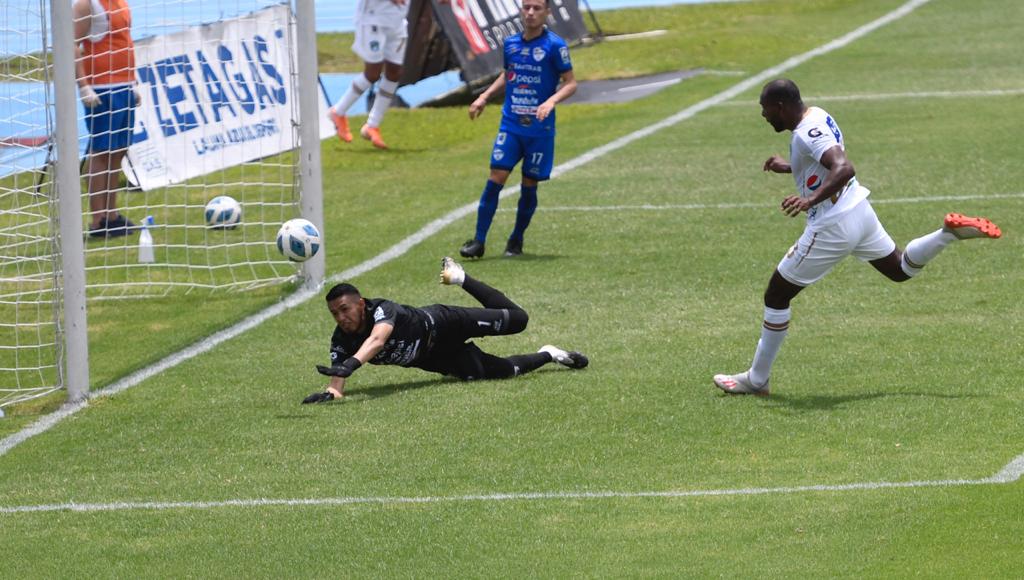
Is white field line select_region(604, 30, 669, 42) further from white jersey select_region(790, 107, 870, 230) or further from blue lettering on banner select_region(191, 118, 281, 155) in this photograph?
white jersey select_region(790, 107, 870, 230)

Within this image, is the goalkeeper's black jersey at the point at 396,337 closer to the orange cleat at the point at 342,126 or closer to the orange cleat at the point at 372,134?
the orange cleat at the point at 372,134

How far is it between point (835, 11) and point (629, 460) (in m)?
21.2

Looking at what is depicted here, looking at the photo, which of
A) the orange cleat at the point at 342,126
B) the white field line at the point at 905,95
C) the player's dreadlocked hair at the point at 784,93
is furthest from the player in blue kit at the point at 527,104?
the white field line at the point at 905,95

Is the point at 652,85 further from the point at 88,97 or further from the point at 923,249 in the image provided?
the point at 923,249

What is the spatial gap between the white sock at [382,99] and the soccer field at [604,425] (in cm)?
194

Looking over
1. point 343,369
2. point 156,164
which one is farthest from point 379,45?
Result: point 343,369

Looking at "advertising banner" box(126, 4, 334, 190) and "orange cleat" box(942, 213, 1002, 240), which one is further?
"advertising banner" box(126, 4, 334, 190)

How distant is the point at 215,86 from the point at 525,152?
3.40m

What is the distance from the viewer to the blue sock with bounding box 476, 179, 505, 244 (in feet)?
44.7

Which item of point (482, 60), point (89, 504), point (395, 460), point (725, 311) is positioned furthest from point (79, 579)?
point (482, 60)

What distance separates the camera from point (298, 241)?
12453 millimetres

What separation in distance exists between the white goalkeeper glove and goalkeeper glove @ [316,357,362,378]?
5467mm

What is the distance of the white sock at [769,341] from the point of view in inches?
356

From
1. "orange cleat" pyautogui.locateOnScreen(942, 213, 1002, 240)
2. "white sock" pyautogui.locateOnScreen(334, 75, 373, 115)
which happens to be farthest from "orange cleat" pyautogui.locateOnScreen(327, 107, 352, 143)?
"orange cleat" pyautogui.locateOnScreen(942, 213, 1002, 240)
